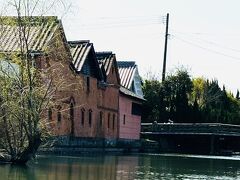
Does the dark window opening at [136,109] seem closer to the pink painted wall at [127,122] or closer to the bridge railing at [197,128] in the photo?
the pink painted wall at [127,122]

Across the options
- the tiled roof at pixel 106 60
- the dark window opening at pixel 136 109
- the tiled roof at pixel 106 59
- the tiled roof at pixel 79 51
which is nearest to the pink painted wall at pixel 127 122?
the dark window opening at pixel 136 109

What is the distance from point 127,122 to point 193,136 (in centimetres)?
873

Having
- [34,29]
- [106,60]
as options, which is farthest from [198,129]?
[34,29]

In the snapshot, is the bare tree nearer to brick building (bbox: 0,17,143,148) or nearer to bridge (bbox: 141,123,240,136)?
brick building (bbox: 0,17,143,148)

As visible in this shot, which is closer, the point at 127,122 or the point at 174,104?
the point at 127,122

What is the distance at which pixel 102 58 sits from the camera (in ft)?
191

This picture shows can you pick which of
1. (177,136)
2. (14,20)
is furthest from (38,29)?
(177,136)

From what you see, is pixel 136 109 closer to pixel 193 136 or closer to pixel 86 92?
pixel 193 136

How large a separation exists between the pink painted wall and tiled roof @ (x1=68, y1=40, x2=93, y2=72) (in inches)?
465

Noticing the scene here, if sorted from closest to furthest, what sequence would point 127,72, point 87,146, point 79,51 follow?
1. point 87,146
2. point 79,51
3. point 127,72

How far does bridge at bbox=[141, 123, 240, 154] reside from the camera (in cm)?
6372

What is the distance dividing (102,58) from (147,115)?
63.3ft

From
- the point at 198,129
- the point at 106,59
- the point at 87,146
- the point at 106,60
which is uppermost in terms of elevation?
the point at 106,59

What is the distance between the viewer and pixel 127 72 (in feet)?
227
